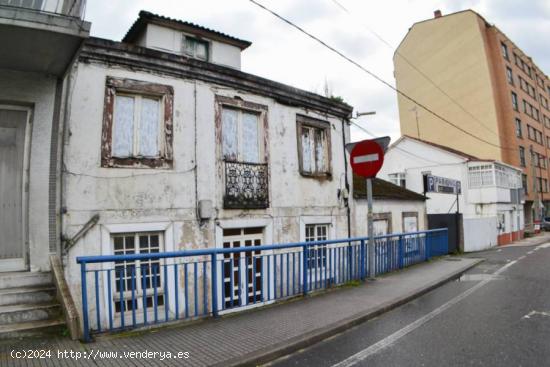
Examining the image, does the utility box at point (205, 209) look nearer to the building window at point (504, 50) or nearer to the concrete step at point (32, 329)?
the concrete step at point (32, 329)

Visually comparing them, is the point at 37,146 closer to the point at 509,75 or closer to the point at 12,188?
the point at 12,188

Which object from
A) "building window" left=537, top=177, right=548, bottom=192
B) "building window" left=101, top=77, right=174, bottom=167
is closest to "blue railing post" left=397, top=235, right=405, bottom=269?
"building window" left=101, top=77, right=174, bottom=167

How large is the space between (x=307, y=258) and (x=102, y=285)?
3758mm

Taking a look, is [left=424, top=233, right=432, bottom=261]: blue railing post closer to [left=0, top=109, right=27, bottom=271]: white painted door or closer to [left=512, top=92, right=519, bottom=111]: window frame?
[left=0, top=109, right=27, bottom=271]: white painted door

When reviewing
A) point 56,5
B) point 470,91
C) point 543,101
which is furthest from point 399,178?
point 543,101

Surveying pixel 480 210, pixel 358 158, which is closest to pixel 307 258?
pixel 358 158

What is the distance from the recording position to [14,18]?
4.43 m

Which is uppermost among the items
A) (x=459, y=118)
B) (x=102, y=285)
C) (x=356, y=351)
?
(x=459, y=118)

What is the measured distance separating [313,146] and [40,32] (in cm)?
745

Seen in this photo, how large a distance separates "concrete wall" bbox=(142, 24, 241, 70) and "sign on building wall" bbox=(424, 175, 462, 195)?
10.3 metres

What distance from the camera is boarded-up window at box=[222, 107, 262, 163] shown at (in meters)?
8.77

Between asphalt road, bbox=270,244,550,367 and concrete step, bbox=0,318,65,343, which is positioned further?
concrete step, bbox=0,318,65,343

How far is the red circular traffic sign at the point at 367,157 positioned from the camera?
8.10m

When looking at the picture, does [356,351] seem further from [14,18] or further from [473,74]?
[473,74]
